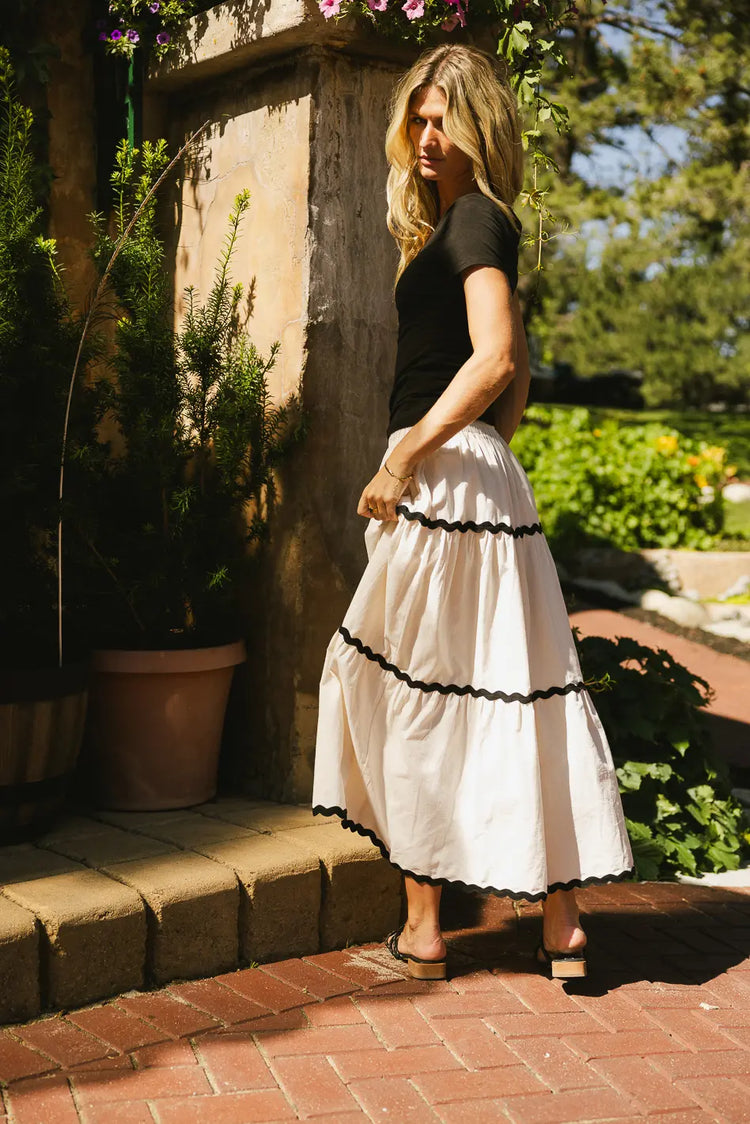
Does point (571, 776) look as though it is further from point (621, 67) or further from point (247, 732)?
point (621, 67)

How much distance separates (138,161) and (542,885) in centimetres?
252

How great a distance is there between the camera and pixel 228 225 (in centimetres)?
352

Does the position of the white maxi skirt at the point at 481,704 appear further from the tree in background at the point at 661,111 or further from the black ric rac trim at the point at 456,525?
the tree in background at the point at 661,111

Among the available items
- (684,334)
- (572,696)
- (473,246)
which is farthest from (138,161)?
(684,334)

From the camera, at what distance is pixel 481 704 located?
2730 millimetres

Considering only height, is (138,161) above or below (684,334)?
below

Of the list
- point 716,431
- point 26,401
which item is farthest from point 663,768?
point 716,431

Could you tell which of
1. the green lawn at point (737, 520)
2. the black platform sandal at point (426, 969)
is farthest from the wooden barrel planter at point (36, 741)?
the green lawn at point (737, 520)

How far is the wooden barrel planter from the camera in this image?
292cm

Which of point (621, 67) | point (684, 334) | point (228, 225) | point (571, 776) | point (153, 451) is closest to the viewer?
point (571, 776)

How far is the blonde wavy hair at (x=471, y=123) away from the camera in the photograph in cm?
269

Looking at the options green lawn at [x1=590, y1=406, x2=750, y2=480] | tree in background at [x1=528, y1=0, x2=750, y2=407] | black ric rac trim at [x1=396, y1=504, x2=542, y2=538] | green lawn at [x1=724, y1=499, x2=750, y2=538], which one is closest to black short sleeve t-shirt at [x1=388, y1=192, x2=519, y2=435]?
black ric rac trim at [x1=396, y1=504, x2=542, y2=538]

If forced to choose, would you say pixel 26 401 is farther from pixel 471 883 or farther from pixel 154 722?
pixel 471 883

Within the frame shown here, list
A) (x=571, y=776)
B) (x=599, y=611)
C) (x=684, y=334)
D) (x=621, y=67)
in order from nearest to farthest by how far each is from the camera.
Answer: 1. (x=571, y=776)
2. (x=599, y=611)
3. (x=621, y=67)
4. (x=684, y=334)
